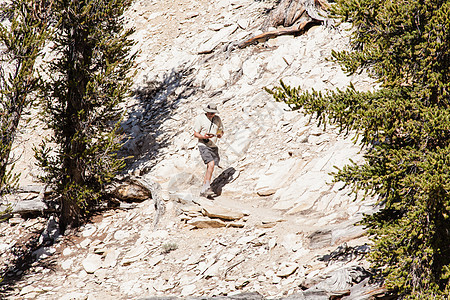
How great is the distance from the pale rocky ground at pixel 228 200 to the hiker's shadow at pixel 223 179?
0.33ft

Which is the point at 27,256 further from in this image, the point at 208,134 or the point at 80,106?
the point at 208,134

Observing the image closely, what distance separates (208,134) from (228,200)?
1960mm

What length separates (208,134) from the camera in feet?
35.4

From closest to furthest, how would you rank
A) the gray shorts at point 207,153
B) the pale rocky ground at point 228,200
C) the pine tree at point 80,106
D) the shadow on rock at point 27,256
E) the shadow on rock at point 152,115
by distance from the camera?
the pale rocky ground at point 228,200 → the shadow on rock at point 27,256 → the gray shorts at point 207,153 → the pine tree at point 80,106 → the shadow on rock at point 152,115

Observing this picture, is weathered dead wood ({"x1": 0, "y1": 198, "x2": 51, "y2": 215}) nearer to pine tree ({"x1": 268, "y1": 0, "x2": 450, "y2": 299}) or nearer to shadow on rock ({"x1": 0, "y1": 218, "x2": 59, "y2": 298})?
shadow on rock ({"x1": 0, "y1": 218, "x2": 59, "y2": 298})

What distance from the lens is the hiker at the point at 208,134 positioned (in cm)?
1072

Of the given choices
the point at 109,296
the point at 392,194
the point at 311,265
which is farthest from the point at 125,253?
the point at 392,194

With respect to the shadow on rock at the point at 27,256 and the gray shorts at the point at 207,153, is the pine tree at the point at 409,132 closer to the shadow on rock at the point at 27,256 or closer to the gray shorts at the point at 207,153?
the gray shorts at the point at 207,153

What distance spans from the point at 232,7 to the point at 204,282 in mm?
15228

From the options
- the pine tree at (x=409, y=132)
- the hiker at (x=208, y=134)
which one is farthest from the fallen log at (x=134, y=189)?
the pine tree at (x=409, y=132)

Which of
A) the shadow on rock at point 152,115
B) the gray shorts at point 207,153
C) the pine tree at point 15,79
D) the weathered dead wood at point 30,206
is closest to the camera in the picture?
the pine tree at point 15,79

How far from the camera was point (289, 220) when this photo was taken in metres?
8.94

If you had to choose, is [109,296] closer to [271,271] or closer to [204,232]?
[204,232]

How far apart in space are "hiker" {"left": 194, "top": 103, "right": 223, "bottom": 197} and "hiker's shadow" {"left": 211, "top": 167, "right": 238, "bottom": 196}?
46 centimetres
